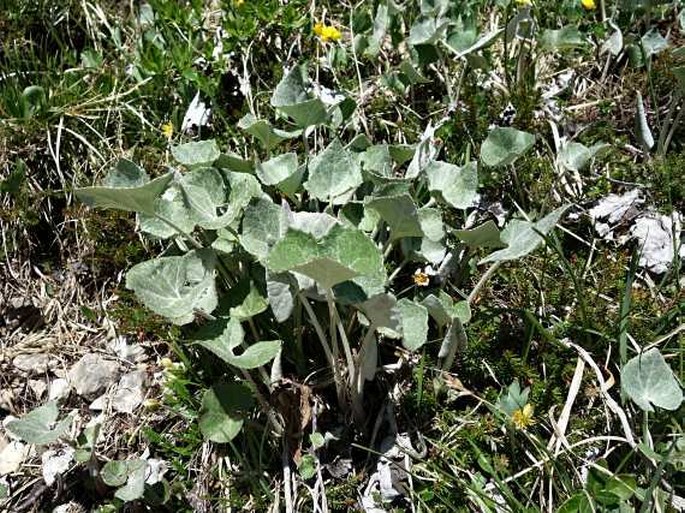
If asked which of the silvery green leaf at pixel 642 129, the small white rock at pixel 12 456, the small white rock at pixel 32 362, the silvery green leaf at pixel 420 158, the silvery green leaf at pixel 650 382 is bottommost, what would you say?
the small white rock at pixel 12 456

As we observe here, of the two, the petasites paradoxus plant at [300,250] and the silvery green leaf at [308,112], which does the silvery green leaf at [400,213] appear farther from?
the silvery green leaf at [308,112]

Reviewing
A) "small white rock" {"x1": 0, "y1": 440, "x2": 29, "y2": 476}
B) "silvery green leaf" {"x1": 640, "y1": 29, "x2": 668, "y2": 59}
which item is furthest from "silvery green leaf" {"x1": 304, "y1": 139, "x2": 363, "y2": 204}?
"silvery green leaf" {"x1": 640, "y1": 29, "x2": 668, "y2": 59}

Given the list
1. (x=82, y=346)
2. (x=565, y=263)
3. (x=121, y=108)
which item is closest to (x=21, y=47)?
(x=121, y=108)

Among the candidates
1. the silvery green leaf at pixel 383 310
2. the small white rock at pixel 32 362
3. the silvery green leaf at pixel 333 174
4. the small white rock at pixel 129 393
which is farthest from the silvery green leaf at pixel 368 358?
the small white rock at pixel 32 362

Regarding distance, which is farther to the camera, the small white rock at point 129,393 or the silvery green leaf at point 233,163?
the small white rock at point 129,393

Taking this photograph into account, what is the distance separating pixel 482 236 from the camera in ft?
7.43

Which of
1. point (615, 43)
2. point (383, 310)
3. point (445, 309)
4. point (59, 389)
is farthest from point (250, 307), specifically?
point (615, 43)

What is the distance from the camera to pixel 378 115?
3.11 metres

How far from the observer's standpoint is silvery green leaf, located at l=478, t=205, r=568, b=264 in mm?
2207

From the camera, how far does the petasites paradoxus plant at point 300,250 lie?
2.00m

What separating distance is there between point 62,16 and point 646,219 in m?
2.46

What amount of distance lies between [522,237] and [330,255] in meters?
0.70

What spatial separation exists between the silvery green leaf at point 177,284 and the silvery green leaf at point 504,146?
935mm

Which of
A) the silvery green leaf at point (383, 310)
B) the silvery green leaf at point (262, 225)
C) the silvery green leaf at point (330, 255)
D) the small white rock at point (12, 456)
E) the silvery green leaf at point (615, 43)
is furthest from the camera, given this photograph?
the silvery green leaf at point (615, 43)
